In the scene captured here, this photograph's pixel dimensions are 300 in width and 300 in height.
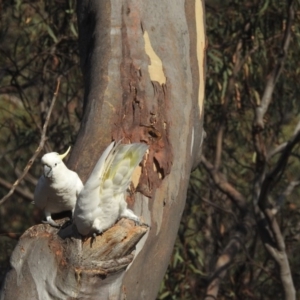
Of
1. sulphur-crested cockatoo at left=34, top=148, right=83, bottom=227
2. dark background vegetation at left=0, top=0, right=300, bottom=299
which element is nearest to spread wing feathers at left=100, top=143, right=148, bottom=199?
Result: sulphur-crested cockatoo at left=34, top=148, right=83, bottom=227

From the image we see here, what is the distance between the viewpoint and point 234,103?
4797 millimetres

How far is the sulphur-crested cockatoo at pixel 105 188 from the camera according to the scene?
1608 millimetres

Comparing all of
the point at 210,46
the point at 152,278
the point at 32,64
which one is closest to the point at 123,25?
the point at 152,278

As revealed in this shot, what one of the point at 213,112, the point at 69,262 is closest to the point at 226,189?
the point at 213,112

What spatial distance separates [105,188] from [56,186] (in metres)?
0.22

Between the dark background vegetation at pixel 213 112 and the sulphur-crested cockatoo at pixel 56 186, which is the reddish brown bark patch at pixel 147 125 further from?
the dark background vegetation at pixel 213 112

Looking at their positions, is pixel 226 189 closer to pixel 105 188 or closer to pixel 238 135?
pixel 238 135

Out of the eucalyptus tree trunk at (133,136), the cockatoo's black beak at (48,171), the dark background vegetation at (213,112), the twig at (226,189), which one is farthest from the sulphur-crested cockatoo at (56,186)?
the twig at (226,189)

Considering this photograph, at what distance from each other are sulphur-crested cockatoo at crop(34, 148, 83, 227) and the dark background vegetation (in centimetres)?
216

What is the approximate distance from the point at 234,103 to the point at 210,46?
0.56 m

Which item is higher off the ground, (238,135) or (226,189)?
(238,135)

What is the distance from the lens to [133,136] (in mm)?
2043

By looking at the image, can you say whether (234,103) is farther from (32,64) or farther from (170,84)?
(170,84)

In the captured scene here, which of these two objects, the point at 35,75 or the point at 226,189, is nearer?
the point at 226,189
